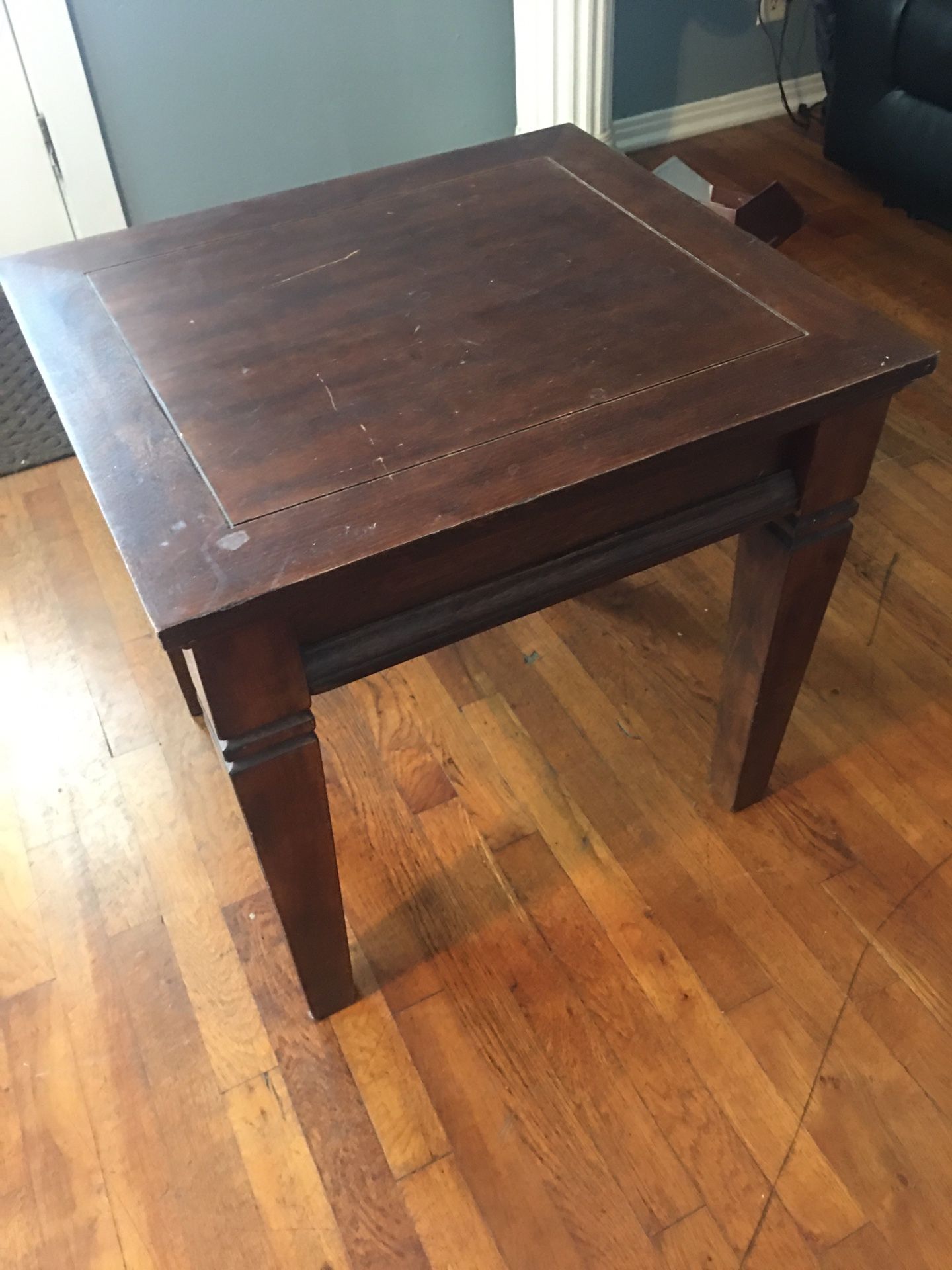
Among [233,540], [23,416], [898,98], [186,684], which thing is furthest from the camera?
[898,98]

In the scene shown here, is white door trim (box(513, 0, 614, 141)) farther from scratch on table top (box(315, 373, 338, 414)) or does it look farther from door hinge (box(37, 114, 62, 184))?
scratch on table top (box(315, 373, 338, 414))

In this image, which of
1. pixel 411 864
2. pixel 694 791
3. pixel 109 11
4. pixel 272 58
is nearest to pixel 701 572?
pixel 694 791

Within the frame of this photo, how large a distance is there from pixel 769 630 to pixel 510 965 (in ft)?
1.53

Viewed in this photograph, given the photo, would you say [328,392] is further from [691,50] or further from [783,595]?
[691,50]

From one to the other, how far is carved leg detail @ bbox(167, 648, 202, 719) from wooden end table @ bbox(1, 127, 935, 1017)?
0.43 m

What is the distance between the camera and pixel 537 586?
812 mm

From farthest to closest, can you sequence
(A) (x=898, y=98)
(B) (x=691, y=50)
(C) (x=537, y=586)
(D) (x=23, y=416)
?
(B) (x=691, y=50)
(A) (x=898, y=98)
(D) (x=23, y=416)
(C) (x=537, y=586)

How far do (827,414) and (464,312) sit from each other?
1.09ft

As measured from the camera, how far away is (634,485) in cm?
79

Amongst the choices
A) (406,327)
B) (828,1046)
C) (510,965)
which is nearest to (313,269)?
(406,327)

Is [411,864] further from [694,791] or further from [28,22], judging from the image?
[28,22]

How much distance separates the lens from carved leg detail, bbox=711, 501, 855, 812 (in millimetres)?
915

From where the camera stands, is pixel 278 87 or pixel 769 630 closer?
pixel 769 630

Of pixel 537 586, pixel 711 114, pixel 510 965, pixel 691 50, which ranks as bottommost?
pixel 510 965
